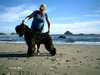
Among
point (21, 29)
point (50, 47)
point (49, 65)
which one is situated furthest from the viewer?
point (50, 47)

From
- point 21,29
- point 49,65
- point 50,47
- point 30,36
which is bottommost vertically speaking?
point 49,65

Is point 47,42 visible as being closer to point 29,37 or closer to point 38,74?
point 29,37

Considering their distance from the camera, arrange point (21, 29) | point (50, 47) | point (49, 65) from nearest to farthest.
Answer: point (49, 65)
point (21, 29)
point (50, 47)

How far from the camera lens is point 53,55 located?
18.4 ft

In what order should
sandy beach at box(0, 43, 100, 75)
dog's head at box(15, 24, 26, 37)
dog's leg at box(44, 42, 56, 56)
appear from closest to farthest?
sandy beach at box(0, 43, 100, 75) → dog's head at box(15, 24, 26, 37) → dog's leg at box(44, 42, 56, 56)

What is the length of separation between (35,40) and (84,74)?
258cm

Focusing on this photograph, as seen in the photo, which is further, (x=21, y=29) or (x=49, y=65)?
(x=21, y=29)

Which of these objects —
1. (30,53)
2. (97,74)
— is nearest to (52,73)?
(97,74)

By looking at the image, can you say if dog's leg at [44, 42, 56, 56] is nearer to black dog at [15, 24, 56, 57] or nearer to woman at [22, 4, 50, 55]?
black dog at [15, 24, 56, 57]

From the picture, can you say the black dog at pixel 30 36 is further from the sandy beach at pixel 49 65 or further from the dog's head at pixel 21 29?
the sandy beach at pixel 49 65

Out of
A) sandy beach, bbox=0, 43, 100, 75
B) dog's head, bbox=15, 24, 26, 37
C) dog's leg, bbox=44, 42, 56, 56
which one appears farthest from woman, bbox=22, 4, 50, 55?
sandy beach, bbox=0, 43, 100, 75

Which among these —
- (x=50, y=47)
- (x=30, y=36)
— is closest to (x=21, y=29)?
(x=30, y=36)

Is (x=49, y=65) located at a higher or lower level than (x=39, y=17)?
lower

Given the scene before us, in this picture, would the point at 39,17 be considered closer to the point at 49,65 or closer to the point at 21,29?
the point at 21,29
